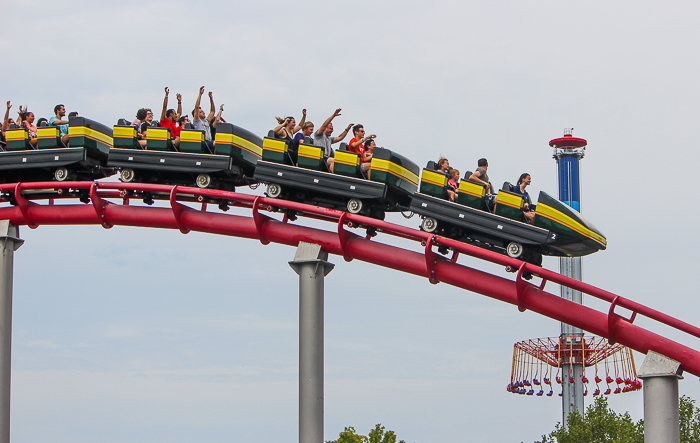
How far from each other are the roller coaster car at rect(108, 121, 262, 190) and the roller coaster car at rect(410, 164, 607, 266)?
108 inches

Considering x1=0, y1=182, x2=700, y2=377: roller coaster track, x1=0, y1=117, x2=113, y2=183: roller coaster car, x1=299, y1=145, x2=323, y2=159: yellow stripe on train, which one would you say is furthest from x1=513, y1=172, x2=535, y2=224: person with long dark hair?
x1=0, y1=117, x2=113, y2=183: roller coaster car

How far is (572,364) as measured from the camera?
40.4 meters

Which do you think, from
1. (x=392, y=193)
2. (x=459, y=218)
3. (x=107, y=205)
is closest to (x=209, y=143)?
(x=107, y=205)

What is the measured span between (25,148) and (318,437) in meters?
6.58

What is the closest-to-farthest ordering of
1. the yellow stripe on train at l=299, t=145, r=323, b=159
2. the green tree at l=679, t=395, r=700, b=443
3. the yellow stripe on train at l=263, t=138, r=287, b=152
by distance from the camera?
the yellow stripe on train at l=299, t=145, r=323, b=159 < the yellow stripe on train at l=263, t=138, r=287, b=152 < the green tree at l=679, t=395, r=700, b=443

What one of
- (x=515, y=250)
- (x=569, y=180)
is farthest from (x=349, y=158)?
(x=569, y=180)

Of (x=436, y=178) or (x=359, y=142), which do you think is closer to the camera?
(x=436, y=178)

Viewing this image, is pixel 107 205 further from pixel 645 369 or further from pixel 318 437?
pixel 645 369

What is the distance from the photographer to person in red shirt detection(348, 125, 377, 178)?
13.0 metres

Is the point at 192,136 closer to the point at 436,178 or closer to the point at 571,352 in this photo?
the point at 436,178

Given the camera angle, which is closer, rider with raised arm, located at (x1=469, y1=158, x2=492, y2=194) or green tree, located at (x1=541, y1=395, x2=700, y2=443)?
rider with raised arm, located at (x1=469, y1=158, x2=492, y2=194)

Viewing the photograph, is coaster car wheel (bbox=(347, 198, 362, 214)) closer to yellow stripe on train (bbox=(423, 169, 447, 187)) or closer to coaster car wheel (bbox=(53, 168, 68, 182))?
yellow stripe on train (bbox=(423, 169, 447, 187))

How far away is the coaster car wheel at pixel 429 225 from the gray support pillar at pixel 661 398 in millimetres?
3130

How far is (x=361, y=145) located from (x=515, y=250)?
2661 mm
